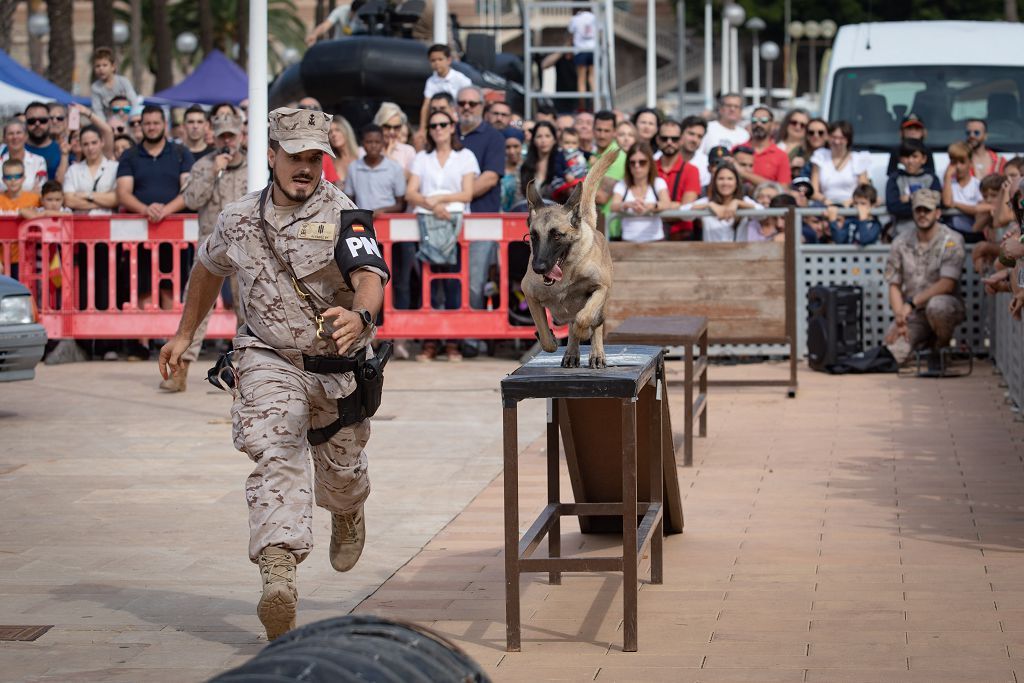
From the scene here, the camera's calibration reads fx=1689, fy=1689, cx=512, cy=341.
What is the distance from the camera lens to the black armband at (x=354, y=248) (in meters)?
6.05

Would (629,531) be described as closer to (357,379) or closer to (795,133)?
(357,379)

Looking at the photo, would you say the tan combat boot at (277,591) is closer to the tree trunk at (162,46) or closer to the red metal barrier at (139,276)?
the red metal barrier at (139,276)

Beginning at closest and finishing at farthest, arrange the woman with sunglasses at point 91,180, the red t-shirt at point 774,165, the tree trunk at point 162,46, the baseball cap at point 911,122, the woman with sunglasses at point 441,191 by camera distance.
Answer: the woman with sunglasses at point 441,191, the baseball cap at point 911,122, the woman with sunglasses at point 91,180, the red t-shirt at point 774,165, the tree trunk at point 162,46

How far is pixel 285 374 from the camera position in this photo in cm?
612

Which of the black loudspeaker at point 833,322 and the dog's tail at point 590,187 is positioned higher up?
the dog's tail at point 590,187

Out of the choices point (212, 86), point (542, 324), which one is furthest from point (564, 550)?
point (212, 86)

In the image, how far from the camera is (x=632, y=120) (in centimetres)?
1808

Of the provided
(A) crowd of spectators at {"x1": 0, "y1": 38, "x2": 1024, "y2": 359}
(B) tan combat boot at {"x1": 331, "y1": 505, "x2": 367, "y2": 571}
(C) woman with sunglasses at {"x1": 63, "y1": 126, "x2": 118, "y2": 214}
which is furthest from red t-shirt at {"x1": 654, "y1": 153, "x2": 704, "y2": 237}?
(B) tan combat boot at {"x1": 331, "y1": 505, "x2": 367, "y2": 571}

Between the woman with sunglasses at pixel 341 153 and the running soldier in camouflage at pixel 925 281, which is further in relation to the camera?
the woman with sunglasses at pixel 341 153

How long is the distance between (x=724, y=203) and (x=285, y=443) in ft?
31.7

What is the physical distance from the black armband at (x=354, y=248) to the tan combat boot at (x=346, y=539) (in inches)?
39.5

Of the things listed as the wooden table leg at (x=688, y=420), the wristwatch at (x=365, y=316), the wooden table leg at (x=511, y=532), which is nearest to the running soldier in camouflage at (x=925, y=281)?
the wooden table leg at (x=688, y=420)

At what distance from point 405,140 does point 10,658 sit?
1162cm

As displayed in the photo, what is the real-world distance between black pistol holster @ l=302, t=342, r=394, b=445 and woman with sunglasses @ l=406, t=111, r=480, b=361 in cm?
930
